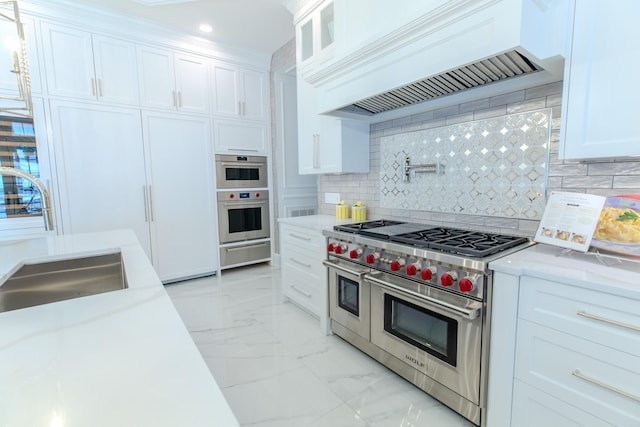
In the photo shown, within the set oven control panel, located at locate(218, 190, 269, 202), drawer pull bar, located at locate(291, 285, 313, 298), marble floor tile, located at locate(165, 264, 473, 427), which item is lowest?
marble floor tile, located at locate(165, 264, 473, 427)

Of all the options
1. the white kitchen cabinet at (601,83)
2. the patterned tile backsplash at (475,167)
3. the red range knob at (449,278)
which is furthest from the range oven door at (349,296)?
the white kitchen cabinet at (601,83)

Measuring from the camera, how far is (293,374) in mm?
1951

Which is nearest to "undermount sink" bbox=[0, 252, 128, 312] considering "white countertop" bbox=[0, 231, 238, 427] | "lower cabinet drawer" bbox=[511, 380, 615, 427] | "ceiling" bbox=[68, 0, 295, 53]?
"white countertop" bbox=[0, 231, 238, 427]

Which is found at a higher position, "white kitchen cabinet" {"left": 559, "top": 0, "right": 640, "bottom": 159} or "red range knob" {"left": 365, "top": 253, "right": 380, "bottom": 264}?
"white kitchen cabinet" {"left": 559, "top": 0, "right": 640, "bottom": 159}

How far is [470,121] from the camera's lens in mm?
1987

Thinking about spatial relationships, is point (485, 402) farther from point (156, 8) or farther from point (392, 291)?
point (156, 8)

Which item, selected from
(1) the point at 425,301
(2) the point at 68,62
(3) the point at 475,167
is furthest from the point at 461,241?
(2) the point at 68,62

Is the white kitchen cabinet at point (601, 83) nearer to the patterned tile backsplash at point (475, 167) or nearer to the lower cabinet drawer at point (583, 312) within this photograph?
the patterned tile backsplash at point (475, 167)

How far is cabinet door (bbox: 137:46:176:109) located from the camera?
3.24 meters

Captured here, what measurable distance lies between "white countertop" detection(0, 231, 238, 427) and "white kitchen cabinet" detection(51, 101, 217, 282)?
263 cm

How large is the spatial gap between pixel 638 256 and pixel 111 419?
1.81 m

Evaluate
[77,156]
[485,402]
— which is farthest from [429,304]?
[77,156]

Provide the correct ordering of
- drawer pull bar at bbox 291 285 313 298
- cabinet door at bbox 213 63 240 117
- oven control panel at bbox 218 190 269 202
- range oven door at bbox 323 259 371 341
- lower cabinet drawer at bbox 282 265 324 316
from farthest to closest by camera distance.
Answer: oven control panel at bbox 218 190 269 202 → cabinet door at bbox 213 63 240 117 → drawer pull bar at bbox 291 285 313 298 → lower cabinet drawer at bbox 282 265 324 316 → range oven door at bbox 323 259 371 341

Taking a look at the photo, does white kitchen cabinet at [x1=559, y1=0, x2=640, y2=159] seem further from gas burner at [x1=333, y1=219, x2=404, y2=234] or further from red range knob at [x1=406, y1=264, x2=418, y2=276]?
gas burner at [x1=333, y1=219, x2=404, y2=234]
